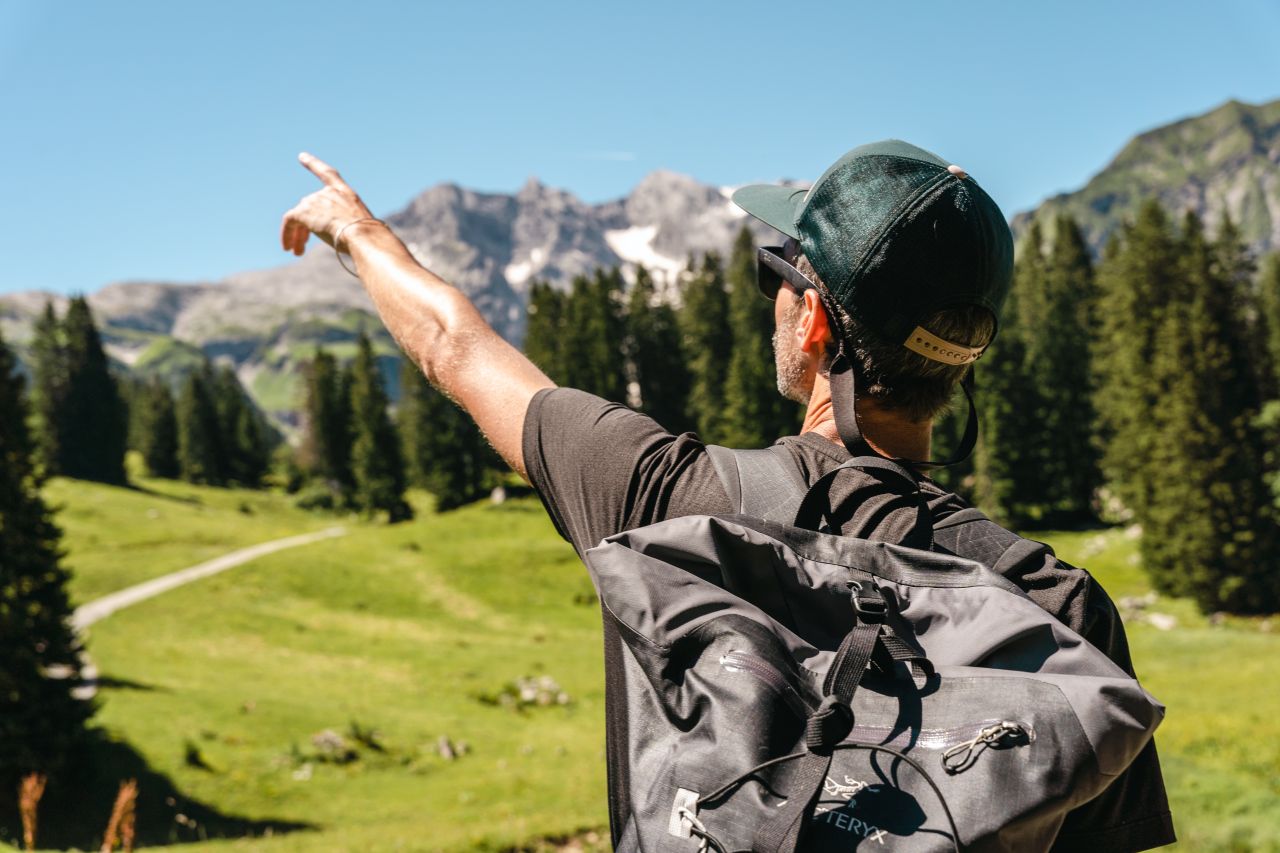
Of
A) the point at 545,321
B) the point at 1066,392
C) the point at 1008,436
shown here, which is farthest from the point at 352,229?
the point at 545,321

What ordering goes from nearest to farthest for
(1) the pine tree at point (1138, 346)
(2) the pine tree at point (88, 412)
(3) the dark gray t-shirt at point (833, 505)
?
(3) the dark gray t-shirt at point (833, 505), (1) the pine tree at point (1138, 346), (2) the pine tree at point (88, 412)

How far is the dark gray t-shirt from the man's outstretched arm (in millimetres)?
133

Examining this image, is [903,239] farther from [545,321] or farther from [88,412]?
[88,412]

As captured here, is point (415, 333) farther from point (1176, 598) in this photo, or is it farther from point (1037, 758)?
point (1176, 598)

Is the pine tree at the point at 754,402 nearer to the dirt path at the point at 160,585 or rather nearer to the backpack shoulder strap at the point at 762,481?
the dirt path at the point at 160,585

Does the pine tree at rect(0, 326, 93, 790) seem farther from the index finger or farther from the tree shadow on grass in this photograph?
the index finger

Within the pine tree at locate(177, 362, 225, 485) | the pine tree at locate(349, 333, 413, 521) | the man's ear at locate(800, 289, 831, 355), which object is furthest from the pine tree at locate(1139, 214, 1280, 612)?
the pine tree at locate(177, 362, 225, 485)

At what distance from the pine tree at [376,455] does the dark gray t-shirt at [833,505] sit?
73.2 m

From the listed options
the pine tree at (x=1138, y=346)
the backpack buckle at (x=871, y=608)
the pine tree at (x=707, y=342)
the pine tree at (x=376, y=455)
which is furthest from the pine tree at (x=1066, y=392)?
the backpack buckle at (x=871, y=608)

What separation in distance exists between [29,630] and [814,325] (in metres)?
25.1

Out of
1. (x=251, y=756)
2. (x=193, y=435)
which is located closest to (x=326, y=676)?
(x=251, y=756)

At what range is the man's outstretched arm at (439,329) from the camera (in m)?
2.74

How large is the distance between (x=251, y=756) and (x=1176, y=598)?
39.2 m

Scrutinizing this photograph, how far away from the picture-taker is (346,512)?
83812mm
